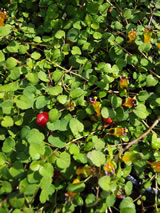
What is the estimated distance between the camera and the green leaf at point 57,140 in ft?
3.89

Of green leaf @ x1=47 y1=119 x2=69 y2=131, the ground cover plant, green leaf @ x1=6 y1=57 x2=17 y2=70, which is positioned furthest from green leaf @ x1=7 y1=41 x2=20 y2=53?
green leaf @ x1=47 y1=119 x2=69 y2=131

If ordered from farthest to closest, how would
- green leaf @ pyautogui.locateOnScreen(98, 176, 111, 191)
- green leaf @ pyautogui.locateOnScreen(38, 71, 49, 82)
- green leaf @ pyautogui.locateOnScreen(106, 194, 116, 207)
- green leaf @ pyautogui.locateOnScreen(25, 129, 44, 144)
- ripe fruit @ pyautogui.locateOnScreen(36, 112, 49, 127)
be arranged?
green leaf @ pyautogui.locateOnScreen(38, 71, 49, 82) < ripe fruit @ pyautogui.locateOnScreen(36, 112, 49, 127) < green leaf @ pyautogui.locateOnScreen(25, 129, 44, 144) < green leaf @ pyautogui.locateOnScreen(106, 194, 116, 207) < green leaf @ pyautogui.locateOnScreen(98, 176, 111, 191)

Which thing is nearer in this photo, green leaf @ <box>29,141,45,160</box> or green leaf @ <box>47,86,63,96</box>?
green leaf @ <box>29,141,45,160</box>

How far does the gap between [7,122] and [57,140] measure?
11.5 inches

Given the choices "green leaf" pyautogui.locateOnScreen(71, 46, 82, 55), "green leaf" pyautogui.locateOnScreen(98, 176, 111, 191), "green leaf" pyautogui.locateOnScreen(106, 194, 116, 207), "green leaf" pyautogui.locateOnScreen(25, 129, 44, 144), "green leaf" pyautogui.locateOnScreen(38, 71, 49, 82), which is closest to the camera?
"green leaf" pyautogui.locateOnScreen(98, 176, 111, 191)

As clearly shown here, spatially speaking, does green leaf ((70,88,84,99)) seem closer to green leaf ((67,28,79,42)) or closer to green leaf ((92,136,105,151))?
green leaf ((92,136,105,151))

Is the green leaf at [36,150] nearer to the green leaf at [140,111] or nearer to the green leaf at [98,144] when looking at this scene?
the green leaf at [98,144]

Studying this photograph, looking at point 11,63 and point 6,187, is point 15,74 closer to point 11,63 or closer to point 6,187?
point 11,63

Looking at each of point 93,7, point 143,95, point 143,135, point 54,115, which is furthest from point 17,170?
point 93,7

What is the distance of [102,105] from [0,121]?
0.58 meters

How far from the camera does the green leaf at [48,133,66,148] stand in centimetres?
118

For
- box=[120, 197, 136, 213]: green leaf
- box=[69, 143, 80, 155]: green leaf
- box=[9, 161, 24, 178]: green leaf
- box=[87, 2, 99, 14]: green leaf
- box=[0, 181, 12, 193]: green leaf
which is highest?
box=[87, 2, 99, 14]: green leaf

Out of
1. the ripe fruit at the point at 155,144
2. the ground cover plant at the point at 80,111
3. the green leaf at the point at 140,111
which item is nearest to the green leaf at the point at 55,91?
the ground cover plant at the point at 80,111

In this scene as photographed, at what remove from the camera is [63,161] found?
1.10 meters
